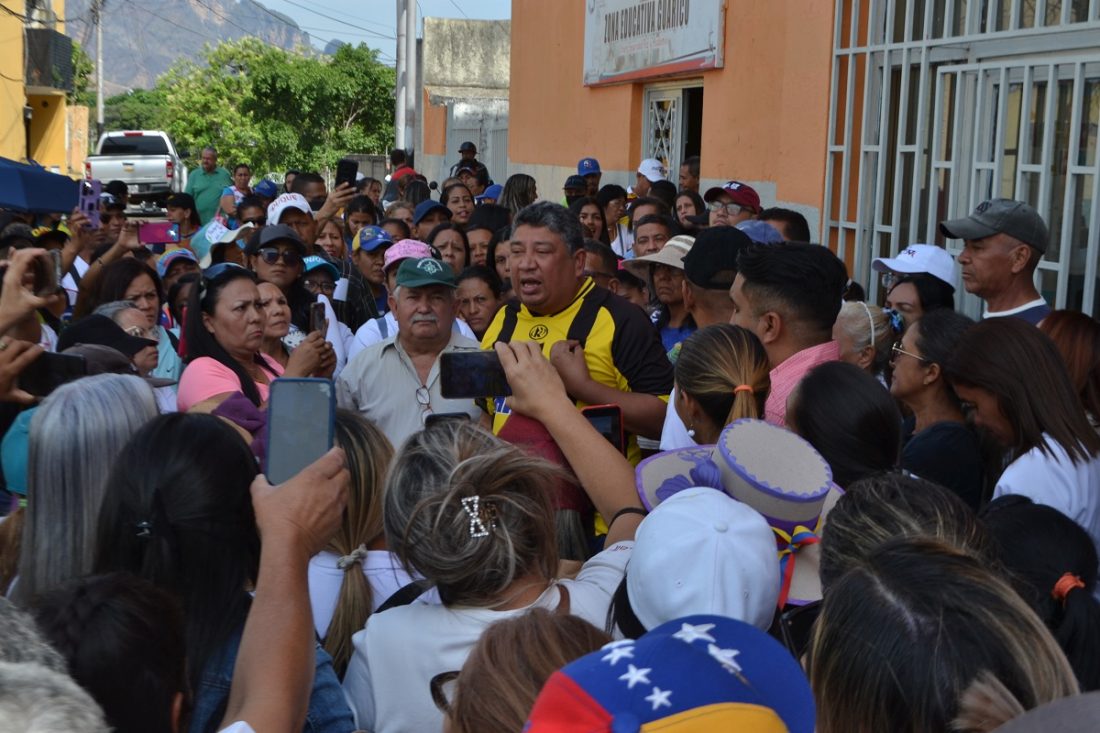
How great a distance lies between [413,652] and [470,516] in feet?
0.98

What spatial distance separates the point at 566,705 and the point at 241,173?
15781 millimetres

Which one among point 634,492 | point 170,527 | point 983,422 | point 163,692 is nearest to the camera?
point 163,692

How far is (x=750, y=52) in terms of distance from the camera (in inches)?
435

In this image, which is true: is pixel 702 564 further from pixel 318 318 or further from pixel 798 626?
pixel 318 318


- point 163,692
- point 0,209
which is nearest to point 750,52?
point 0,209

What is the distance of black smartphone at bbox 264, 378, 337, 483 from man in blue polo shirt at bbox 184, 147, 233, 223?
1466cm

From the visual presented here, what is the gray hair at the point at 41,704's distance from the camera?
1.23m

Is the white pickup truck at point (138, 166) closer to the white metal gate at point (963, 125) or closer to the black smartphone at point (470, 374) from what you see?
the white metal gate at point (963, 125)

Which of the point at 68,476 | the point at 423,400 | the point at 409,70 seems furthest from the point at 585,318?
the point at 409,70

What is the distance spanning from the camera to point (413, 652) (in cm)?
241

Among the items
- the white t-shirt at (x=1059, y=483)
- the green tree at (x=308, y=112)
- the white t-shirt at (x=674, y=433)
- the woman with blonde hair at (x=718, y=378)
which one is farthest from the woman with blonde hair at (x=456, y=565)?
the green tree at (x=308, y=112)

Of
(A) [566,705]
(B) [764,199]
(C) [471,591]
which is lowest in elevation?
(C) [471,591]

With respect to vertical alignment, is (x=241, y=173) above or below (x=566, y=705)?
above

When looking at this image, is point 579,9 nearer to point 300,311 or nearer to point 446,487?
point 300,311
